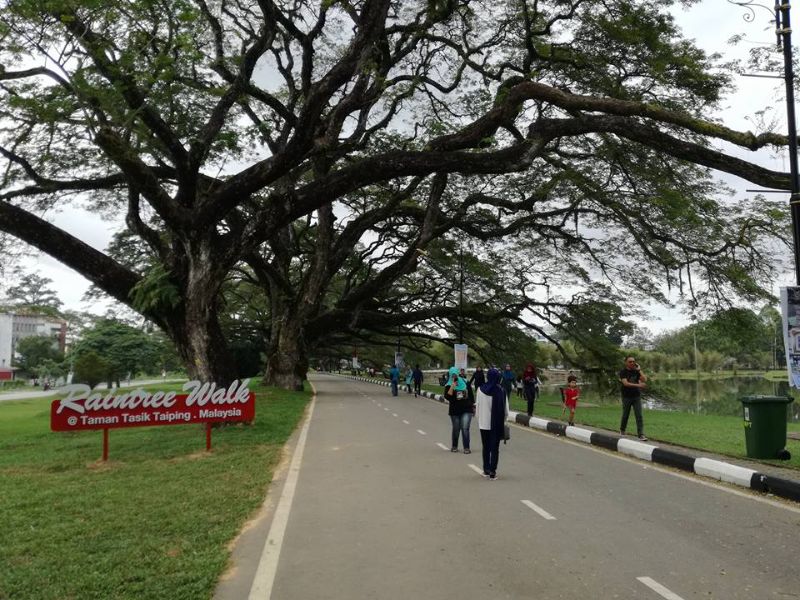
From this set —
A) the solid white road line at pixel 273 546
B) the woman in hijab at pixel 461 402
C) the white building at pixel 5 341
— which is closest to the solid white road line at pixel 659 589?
the solid white road line at pixel 273 546

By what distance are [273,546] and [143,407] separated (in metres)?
6.58

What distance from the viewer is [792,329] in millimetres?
7977

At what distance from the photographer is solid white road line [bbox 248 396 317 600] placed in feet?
14.6

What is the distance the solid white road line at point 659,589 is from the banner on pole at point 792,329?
460 cm

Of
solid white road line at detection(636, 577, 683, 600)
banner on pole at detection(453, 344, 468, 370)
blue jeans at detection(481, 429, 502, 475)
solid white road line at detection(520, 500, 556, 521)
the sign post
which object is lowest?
solid white road line at detection(520, 500, 556, 521)

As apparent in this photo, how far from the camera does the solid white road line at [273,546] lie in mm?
4454

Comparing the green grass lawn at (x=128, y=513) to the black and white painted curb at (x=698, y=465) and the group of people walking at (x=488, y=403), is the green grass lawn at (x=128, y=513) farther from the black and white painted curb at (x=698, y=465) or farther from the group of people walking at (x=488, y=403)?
the black and white painted curb at (x=698, y=465)

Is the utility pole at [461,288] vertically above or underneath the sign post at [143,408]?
above

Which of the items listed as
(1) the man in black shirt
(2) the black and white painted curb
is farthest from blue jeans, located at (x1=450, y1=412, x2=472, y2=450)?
(1) the man in black shirt

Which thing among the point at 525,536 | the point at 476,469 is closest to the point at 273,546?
the point at 525,536

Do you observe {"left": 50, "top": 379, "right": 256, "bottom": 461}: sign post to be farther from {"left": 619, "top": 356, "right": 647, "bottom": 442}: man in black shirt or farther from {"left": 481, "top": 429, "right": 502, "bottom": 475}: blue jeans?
{"left": 619, "top": 356, "right": 647, "bottom": 442}: man in black shirt

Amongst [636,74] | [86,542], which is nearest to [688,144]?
[636,74]

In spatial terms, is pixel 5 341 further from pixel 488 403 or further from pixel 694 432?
pixel 488 403

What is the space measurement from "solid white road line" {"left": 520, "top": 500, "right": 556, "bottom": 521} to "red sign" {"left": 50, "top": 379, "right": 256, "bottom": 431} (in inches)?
275
